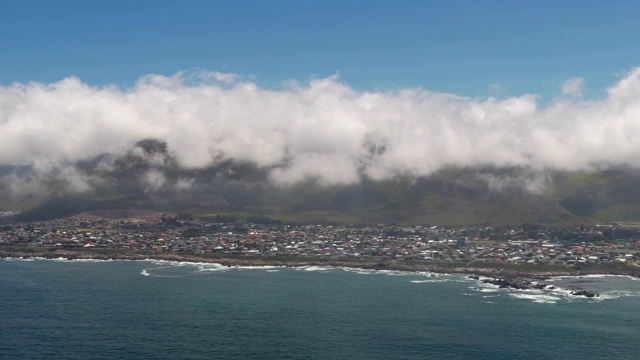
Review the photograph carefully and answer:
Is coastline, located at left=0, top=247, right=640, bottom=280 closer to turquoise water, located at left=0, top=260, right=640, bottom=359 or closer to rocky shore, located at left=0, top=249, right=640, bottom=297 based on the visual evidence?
rocky shore, located at left=0, top=249, right=640, bottom=297

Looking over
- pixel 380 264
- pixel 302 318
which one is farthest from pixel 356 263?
pixel 302 318

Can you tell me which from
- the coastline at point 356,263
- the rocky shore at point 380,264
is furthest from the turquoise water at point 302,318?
the coastline at point 356,263

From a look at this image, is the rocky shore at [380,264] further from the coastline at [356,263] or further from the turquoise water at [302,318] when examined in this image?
the turquoise water at [302,318]

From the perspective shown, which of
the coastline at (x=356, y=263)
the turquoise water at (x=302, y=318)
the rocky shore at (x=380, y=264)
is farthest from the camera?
the coastline at (x=356, y=263)

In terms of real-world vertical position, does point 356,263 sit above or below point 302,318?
above

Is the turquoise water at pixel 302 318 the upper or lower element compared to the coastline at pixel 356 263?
A: lower

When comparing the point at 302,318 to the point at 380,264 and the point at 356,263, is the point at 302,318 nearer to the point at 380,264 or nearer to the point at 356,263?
the point at 380,264

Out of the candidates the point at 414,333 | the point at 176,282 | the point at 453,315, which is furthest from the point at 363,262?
the point at 414,333
